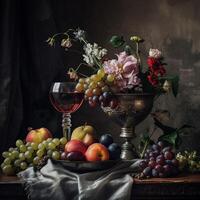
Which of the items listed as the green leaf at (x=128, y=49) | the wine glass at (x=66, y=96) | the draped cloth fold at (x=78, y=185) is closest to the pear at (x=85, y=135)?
the wine glass at (x=66, y=96)

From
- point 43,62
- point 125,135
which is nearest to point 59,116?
point 43,62

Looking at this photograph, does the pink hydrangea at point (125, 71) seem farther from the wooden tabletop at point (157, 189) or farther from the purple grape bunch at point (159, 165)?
the wooden tabletop at point (157, 189)

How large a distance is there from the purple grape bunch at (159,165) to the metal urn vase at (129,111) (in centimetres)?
16

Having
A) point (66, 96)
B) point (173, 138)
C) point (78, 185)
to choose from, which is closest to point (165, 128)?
point (173, 138)

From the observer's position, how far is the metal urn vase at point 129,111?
233 cm

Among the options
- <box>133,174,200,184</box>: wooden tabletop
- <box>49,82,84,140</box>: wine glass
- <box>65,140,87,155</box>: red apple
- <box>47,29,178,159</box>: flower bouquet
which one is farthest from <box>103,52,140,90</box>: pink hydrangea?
<box>133,174,200,184</box>: wooden tabletop

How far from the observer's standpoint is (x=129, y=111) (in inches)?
92.6

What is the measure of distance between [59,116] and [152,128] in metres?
0.42

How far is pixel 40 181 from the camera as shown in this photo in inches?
83.7

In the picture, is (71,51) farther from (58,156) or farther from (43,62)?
(58,156)

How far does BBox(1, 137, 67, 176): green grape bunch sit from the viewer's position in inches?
89.4

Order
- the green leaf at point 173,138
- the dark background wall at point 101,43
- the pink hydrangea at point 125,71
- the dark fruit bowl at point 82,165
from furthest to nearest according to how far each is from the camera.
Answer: the dark background wall at point 101,43 < the green leaf at point 173,138 < the pink hydrangea at point 125,71 < the dark fruit bowl at point 82,165

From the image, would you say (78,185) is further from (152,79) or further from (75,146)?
(152,79)

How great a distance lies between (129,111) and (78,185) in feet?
1.32
